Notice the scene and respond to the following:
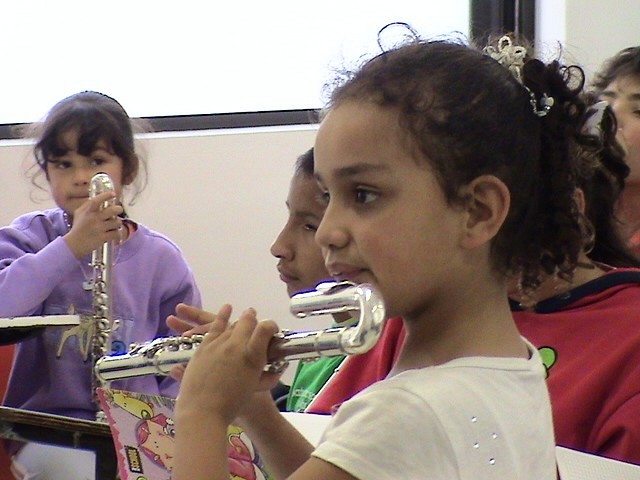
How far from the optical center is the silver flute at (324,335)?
2.09 ft

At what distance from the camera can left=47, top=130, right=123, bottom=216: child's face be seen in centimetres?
172

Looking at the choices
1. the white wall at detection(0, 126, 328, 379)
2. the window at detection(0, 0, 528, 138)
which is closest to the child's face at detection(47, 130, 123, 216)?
the white wall at detection(0, 126, 328, 379)

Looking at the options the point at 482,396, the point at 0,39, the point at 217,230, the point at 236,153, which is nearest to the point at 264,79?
the point at 236,153

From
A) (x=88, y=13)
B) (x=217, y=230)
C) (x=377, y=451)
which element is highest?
(x=88, y=13)

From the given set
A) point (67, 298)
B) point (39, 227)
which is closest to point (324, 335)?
point (67, 298)

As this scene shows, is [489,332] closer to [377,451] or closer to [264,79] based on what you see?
[377,451]

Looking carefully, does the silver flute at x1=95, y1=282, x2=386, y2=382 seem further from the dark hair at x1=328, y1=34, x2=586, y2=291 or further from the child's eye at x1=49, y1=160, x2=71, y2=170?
the child's eye at x1=49, y1=160, x2=71, y2=170

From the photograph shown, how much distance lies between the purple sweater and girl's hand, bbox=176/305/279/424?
808 millimetres

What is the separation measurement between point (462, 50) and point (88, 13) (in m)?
1.70

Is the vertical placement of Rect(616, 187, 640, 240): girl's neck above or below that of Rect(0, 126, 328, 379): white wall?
above

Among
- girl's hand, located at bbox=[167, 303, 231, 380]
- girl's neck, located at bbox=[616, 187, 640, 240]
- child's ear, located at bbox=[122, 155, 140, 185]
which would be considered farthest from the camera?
child's ear, located at bbox=[122, 155, 140, 185]

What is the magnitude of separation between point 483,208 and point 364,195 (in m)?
0.09

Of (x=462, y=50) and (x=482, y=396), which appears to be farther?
(x=462, y=50)

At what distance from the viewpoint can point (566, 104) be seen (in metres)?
0.86
